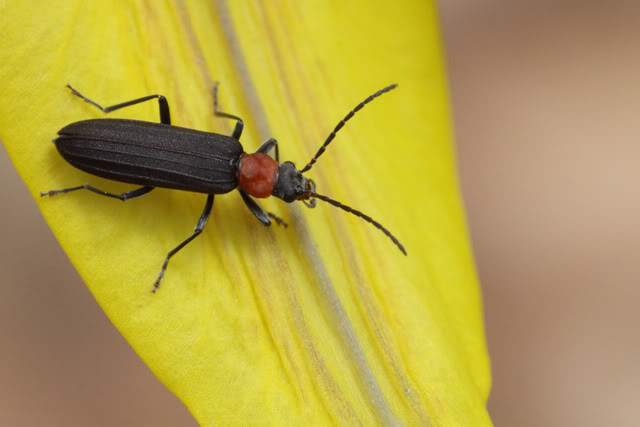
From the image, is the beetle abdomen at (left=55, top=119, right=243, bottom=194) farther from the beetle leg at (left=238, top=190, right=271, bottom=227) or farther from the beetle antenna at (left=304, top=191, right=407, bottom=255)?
the beetle antenna at (left=304, top=191, right=407, bottom=255)

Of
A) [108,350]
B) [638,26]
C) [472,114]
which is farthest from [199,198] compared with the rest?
[638,26]

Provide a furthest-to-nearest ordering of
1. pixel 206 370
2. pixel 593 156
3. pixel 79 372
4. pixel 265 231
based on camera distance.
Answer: pixel 593 156, pixel 79 372, pixel 265 231, pixel 206 370

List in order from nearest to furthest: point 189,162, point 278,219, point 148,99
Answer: point 148,99
point 278,219
point 189,162

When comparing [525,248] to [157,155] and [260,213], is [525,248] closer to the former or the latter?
[260,213]

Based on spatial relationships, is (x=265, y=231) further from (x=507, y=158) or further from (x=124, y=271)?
(x=507, y=158)

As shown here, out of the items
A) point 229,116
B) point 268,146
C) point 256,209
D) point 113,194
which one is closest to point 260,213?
point 256,209

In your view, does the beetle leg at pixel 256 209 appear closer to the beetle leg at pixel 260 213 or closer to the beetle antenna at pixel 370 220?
the beetle leg at pixel 260 213
